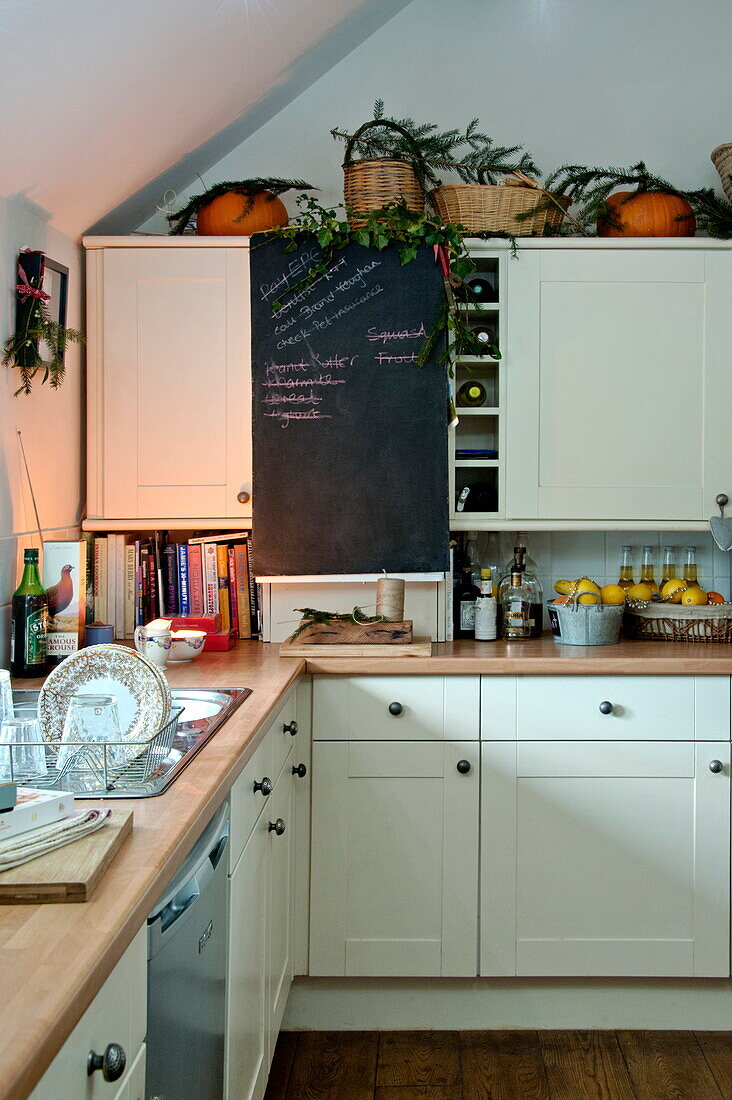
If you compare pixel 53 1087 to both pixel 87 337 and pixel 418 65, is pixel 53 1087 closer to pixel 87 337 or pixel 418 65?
pixel 87 337

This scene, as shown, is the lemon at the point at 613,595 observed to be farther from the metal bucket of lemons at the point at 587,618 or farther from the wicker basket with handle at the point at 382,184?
the wicker basket with handle at the point at 382,184

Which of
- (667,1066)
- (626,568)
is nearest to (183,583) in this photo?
(626,568)

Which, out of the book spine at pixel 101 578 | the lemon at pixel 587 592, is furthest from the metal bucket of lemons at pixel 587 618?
the book spine at pixel 101 578

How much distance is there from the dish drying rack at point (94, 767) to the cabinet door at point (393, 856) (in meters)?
1.05

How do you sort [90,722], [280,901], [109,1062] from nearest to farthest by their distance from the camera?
[109,1062], [90,722], [280,901]

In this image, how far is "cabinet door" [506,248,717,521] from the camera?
2.75m

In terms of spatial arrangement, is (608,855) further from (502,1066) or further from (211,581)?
(211,581)

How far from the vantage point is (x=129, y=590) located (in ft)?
9.16

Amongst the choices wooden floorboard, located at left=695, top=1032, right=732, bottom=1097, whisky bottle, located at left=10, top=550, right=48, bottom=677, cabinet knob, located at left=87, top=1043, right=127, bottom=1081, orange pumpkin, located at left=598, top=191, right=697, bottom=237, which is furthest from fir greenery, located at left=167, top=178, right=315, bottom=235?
wooden floorboard, located at left=695, top=1032, right=732, bottom=1097

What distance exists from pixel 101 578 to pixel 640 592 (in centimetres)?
152

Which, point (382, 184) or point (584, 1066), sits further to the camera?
point (382, 184)

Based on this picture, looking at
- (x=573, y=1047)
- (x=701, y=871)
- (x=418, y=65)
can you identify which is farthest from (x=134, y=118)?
(x=573, y=1047)

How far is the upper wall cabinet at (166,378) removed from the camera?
275 cm

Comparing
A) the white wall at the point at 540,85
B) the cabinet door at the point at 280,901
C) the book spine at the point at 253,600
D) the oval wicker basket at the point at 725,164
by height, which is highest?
the white wall at the point at 540,85
